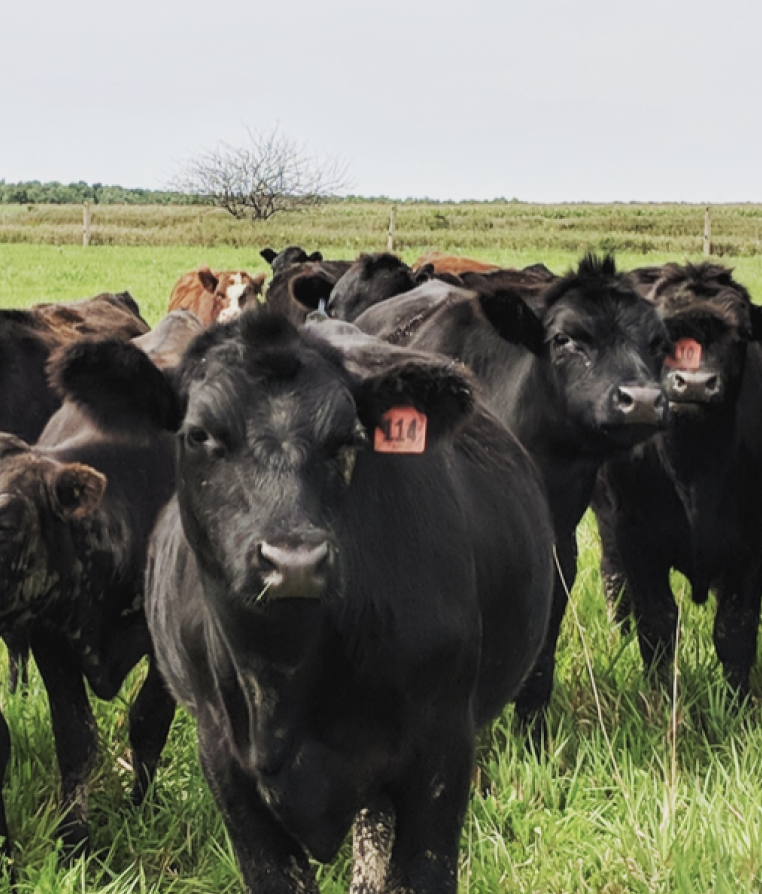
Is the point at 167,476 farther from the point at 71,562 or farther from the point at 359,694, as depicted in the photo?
the point at 359,694

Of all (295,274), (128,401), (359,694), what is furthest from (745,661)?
(295,274)

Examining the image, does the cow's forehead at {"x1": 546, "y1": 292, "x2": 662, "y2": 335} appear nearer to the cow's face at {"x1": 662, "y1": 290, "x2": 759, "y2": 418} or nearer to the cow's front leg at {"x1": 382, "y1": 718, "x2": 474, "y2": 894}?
the cow's face at {"x1": 662, "y1": 290, "x2": 759, "y2": 418}

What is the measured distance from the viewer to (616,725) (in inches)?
188

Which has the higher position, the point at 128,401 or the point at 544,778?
the point at 128,401

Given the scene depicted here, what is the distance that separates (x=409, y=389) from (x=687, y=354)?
8.92 ft

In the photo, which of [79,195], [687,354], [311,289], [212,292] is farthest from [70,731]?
[79,195]

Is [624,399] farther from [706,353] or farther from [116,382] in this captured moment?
[116,382]

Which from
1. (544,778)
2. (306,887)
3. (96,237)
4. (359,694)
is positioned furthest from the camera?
(96,237)

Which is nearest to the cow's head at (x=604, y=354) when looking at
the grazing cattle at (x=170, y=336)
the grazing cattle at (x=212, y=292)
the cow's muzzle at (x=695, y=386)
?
the cow's muzzle at (x=695, y=386)

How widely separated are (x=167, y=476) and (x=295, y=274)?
21.6 ft

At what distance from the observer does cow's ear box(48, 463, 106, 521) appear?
416cm

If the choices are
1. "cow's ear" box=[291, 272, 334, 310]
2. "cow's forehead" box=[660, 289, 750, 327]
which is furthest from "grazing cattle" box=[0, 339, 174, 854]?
"cow's ear" box=[291, 272, 334, 310]

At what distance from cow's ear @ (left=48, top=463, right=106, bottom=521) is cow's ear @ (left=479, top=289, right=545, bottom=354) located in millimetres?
1922

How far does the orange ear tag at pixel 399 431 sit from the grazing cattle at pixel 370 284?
642cm
